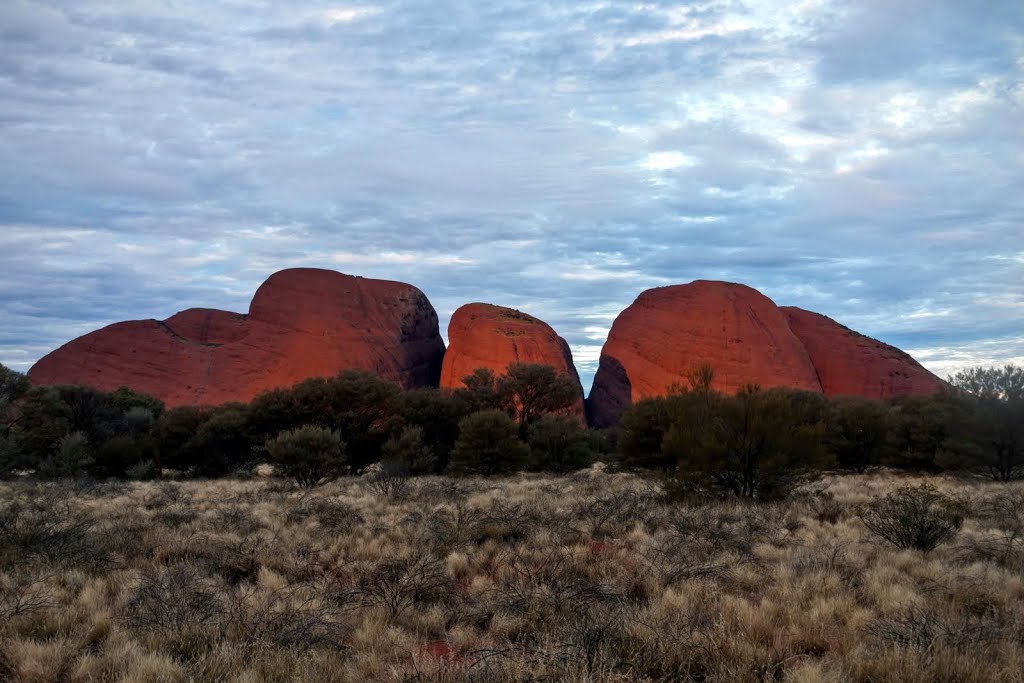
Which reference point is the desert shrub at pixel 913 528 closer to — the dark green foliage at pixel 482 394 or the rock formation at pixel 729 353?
the dark green foliage at pixel 482 394

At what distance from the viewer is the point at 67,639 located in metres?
5.46

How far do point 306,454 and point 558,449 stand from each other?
12201 millimetres

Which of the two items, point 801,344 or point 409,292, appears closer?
point 801,344

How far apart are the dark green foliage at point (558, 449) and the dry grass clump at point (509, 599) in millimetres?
19216

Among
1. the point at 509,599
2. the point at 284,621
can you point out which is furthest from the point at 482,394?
the point at 284,621

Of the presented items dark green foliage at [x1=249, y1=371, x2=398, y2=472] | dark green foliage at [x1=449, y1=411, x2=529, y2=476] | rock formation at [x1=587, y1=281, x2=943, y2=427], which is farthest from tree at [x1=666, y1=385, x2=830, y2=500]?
rock formation at [x1=587, y1=281, x2=943, y2=427]

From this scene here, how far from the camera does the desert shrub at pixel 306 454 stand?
24.1 meters

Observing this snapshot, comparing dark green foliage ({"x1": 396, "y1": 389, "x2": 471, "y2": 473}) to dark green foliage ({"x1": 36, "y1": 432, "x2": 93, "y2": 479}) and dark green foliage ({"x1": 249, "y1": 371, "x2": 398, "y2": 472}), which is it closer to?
dark green foliage ({"x1": 249, "y1": 371, "x2": 398, "y2": 472})

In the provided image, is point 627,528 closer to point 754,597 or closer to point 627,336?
point 754,597

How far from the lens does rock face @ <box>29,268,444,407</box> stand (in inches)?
2277

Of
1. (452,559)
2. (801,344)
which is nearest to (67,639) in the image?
(452,559)

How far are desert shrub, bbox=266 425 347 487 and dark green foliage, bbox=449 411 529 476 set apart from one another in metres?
5.15

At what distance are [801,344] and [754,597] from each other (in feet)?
194

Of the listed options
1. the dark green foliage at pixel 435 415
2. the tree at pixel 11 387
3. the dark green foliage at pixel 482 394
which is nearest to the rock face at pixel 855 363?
the dark green foliage at pixel 482 394
